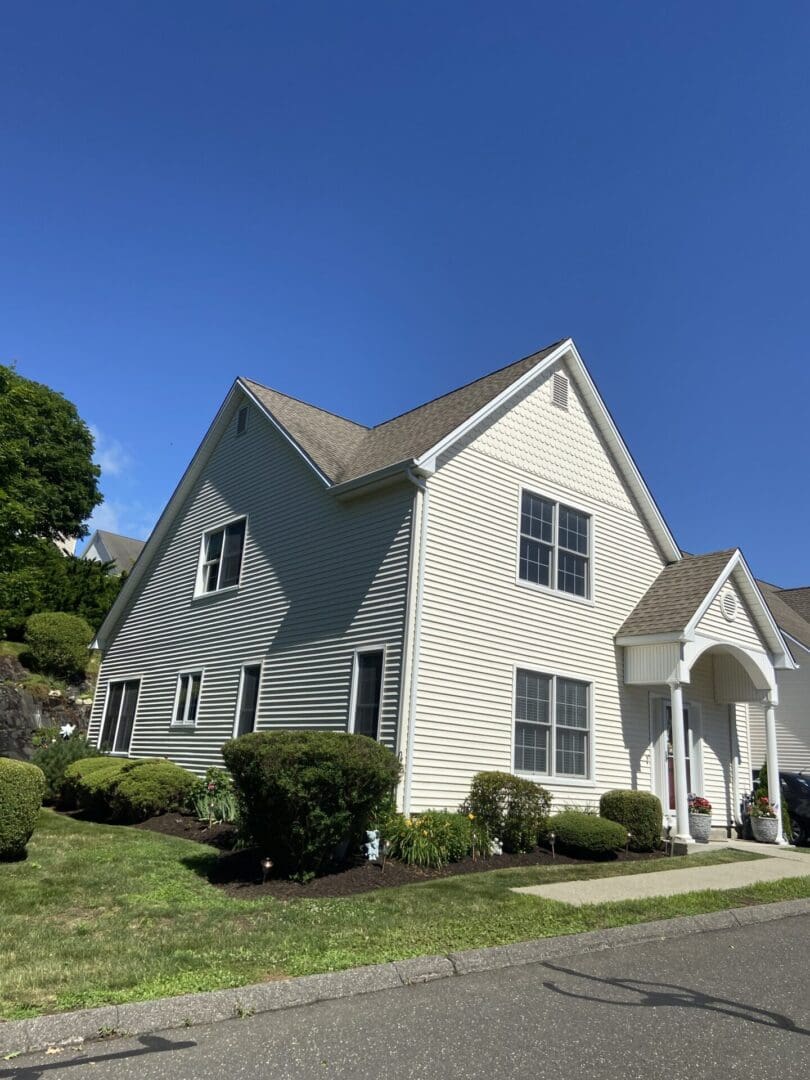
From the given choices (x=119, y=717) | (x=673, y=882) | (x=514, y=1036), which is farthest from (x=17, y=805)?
(x=119, y=717)

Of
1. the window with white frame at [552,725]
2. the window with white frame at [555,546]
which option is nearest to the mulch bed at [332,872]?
the window with white frame at [552,725]

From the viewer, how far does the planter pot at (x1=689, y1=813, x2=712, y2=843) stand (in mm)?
14164

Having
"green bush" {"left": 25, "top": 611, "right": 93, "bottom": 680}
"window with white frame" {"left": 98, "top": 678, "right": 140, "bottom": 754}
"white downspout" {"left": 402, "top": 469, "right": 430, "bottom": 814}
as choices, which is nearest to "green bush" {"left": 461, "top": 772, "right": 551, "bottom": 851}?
"white downspout" {"left": 402, "top": 469, "right": 430, "bottom": 814}

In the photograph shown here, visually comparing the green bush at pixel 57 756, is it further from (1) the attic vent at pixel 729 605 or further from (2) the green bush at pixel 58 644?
(1) the attic vent at pixel 729 605

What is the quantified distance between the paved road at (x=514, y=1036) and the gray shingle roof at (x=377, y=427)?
8078mm

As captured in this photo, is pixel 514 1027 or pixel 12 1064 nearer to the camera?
pixel 12 1064

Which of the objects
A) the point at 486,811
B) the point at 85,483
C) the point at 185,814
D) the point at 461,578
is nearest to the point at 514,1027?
the point at 486,811

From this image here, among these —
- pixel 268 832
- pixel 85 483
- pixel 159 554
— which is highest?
pixel 85 483

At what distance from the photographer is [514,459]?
14.1 meters

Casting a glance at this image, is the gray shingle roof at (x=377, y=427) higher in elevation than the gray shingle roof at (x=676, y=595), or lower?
higher

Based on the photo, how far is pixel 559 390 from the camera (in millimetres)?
15367

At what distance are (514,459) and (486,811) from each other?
595 centimetres

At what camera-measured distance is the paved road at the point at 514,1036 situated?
4.10 meters

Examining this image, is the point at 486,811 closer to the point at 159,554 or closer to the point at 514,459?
the point at 514,459
